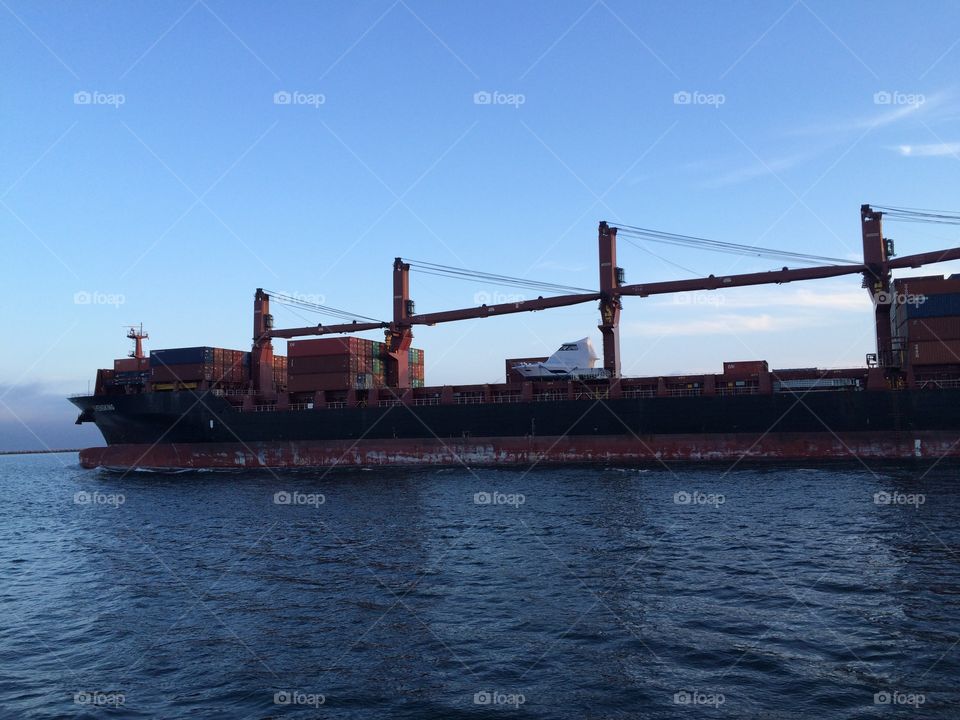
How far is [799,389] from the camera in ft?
139

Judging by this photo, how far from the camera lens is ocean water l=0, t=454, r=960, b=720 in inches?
389

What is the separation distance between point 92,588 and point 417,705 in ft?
42.0

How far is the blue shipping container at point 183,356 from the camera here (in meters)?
55.0

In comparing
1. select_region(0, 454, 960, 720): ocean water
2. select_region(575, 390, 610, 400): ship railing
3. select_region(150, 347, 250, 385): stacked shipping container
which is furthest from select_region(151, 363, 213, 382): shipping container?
select_region(575, 390, 610, 400): ship railing

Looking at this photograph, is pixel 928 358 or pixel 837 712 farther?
pixel 928 358

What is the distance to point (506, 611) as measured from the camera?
13.8 m

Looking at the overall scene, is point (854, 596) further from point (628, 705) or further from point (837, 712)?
point (628, 705)

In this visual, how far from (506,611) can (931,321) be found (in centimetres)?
4014

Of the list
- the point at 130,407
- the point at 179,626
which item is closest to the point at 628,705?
the point at 179,626

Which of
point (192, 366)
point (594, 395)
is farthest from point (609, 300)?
point (192, 366)

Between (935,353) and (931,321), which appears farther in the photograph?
(931,321)

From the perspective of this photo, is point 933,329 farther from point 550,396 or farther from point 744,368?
point 550,396

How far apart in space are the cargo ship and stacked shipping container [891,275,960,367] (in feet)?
0.27

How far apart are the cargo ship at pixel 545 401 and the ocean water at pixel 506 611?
13.4 metres
